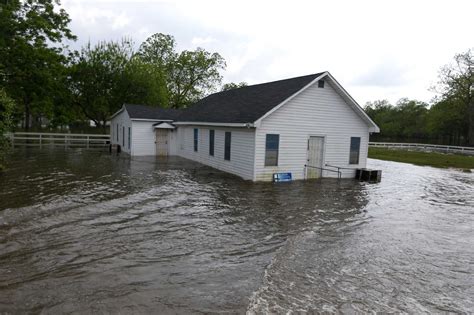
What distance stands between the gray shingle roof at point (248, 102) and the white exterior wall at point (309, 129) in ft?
1.46

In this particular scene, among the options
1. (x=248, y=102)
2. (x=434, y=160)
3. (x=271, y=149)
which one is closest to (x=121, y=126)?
(x=248, y=102)

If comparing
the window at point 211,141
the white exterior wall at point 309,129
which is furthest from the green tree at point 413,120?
the window at point 211,141

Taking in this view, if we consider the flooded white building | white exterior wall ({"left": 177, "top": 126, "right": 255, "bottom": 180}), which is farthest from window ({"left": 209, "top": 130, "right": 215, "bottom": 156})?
white exterior wall ({"left": 177, "top": 126, "right": 255, "bottom": 180})

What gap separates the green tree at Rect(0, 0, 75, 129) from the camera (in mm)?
25406

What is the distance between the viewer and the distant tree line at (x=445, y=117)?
2021 inches

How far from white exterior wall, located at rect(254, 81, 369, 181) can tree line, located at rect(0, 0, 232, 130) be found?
14187 mm

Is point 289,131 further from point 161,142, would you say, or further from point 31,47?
point 31,47

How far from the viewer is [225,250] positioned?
21.5ft

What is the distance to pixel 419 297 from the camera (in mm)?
5070

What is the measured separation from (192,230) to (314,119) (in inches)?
379

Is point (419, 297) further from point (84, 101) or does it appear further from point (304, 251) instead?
point (84, 101)

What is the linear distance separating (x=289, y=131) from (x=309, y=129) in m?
1.15

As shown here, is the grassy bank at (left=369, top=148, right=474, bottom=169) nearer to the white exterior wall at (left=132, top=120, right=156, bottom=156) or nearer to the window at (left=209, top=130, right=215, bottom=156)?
the window at (left=209, top=130, right=215, bottom=156)

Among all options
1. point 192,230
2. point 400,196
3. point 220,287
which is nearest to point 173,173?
point 192,230
